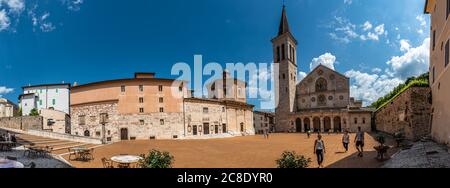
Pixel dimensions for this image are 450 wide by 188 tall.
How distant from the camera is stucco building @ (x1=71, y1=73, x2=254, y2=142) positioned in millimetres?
32750

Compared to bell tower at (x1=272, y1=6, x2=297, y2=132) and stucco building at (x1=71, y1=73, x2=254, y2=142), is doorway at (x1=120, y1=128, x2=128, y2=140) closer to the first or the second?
stucco building at (x1=71, y1=73, x2=254, y2=142)

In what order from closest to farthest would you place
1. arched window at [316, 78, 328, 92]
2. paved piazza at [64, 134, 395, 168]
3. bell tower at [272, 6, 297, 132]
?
paved piazza at [64, 134, 395, 168] < bell tower at [272, 6, 297, 132] < arched window at [316, 78, 328, 92]

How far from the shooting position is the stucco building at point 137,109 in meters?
32.8

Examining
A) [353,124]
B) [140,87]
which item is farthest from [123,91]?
[353,124]

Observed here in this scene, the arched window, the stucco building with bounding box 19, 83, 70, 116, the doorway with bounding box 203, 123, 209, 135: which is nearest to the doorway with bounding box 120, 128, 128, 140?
the doorway with bounding box 203, 123, 209, 135

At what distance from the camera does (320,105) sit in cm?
5609

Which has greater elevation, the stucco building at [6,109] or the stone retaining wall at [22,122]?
the stucco building at [6,109]

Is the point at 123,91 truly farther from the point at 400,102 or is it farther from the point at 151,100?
the point at 400,102

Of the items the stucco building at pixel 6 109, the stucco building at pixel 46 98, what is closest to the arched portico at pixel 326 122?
the stucco building at pixel 46 98

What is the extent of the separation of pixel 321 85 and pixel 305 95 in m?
4.21

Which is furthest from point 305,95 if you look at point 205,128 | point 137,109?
point 137,109

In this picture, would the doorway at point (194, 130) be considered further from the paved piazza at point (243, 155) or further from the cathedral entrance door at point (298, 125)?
the cathedral entrance door at point (298, 125)

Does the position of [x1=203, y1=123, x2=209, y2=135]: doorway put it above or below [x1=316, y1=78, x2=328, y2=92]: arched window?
below

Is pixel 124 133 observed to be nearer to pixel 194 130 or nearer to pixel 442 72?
pixel 194 130
